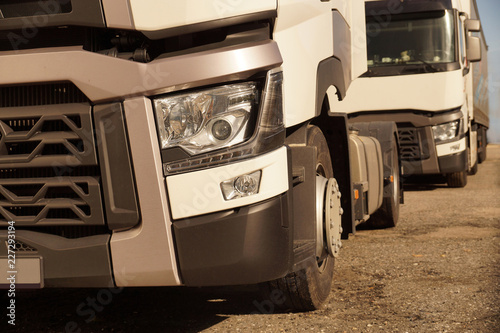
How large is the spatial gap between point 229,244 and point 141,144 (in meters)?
0.58

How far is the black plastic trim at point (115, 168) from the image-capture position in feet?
10.5

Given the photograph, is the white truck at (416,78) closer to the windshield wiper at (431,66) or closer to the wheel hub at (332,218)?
the windshield wiper at (431,66)

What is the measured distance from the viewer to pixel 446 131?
35.4 ft

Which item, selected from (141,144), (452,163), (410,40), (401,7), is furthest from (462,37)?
(141,144)

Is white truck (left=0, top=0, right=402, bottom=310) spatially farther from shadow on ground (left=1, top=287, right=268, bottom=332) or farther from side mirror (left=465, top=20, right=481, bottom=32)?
side mirror (left=465, top=20, right=481, bottom=32)

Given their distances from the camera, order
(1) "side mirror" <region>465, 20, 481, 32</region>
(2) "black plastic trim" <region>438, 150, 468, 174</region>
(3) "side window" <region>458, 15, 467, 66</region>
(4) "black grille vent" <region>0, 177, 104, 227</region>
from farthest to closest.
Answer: (1) "side mirror" <region>465, 20, 481, 32</region>
(2) "black plastic trim" <region>438, 150, 468, 174</region>
(3) "side window" <region>458, 15, 467, 66</region>
(4) "black grille vent" <region>0, 177, 104, 227</region>

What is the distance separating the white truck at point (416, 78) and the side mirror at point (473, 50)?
15.2 inches

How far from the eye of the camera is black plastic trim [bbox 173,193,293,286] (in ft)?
10.6

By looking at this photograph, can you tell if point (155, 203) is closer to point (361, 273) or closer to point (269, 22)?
point (269, 22)

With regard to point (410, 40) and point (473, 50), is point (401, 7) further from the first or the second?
point (473, 50)

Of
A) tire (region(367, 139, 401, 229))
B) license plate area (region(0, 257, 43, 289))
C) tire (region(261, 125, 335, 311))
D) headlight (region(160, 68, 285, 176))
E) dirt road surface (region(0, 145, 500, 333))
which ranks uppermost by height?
headlight (region(160, 68, 285, 176))

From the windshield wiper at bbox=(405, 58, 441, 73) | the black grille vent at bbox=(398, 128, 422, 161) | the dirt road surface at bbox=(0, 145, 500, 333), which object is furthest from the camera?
the black grille vent at bbox=(398, 128, 422, 161)

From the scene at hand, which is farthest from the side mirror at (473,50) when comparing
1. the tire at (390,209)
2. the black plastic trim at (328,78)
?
the black plastic trim at (328,78)

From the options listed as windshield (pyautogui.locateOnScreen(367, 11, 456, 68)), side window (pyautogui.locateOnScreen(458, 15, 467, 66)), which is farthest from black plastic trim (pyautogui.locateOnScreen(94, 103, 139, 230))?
side window (pyautogui.locateOnScreen(458, 15, 467, 66))
